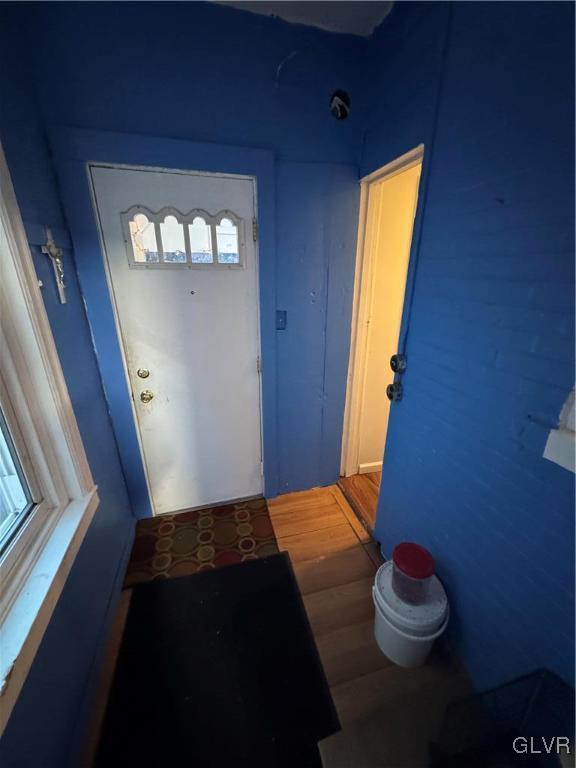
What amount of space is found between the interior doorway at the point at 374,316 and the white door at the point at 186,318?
68 centimetres

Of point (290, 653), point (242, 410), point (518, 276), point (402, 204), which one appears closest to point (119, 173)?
point (242, 410)

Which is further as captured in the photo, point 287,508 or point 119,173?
point 287,508

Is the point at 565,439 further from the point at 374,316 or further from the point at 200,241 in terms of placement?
the point at 200,241

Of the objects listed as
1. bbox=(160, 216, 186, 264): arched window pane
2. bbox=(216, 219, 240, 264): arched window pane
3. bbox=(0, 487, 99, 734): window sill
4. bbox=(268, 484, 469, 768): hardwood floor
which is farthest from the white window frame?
bbox=(268, 484, 469, 768): hardwood floor

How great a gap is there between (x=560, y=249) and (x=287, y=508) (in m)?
1.92

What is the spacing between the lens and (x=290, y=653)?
1.26m

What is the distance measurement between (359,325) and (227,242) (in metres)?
0.94

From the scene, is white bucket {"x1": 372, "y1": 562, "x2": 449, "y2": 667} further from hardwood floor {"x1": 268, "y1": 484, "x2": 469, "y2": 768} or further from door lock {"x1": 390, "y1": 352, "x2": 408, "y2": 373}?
door lock {"x1": 390, "y1": 352, "x2": 408, "y2": 373}

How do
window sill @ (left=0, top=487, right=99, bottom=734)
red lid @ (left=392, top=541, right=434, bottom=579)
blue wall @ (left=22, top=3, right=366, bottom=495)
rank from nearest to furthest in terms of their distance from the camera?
window sill @ (left=0, top=487, right=99, bottom=734) < red lid @ (left=392, top=541, right=434, bottom=579) < blue wall @ (left=22, top=3, right=366, bottom=495)

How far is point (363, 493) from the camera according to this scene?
2.18 metres

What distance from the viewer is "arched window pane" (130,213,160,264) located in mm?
1454

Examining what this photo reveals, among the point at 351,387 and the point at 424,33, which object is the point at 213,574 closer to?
the point at 351,387

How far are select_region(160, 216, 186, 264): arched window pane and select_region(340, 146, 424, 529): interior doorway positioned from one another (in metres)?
1.01

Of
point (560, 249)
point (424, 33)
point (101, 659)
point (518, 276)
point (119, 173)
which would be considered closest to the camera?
point (560, 249)
